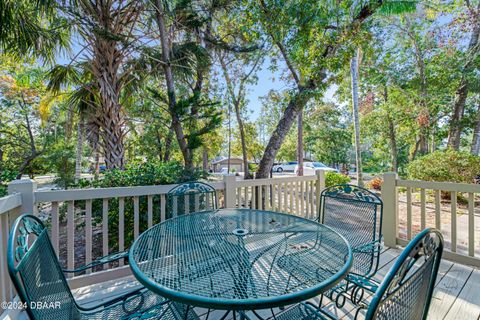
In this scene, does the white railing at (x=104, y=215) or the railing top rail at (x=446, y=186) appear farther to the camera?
the railing top rail at (x=446, y=186)

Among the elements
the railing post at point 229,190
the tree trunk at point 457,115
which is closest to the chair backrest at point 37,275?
the railing post at point 229,190

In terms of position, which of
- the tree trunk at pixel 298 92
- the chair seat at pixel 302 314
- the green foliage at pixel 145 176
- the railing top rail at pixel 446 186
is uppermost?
the tree trunk at pixel 298 92

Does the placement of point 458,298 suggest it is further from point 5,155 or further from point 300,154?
point 5,155

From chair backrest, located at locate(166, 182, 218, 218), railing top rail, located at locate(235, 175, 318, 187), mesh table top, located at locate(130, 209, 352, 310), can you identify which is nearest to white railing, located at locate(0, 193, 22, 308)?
mesh table top, located at locate(130, 209, 352, 310)

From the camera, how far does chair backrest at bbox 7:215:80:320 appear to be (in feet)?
2.54

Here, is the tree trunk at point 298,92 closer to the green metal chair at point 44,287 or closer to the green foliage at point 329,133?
the green metal chair at point 44,287

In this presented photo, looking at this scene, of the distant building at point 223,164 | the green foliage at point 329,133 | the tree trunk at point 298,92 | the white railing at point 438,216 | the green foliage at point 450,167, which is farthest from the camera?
the distant building at point 223,164

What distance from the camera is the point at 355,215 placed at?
2105mm

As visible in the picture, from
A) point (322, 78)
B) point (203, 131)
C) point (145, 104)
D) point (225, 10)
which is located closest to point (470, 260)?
point (322, 78)

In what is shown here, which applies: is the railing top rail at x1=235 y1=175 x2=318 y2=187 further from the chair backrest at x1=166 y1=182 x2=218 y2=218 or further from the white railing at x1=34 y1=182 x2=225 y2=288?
the chair backrest at x1=166 y1=182 x2=218 y2=218

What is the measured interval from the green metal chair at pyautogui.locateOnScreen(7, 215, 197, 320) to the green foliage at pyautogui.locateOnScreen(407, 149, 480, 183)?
23.5 ft

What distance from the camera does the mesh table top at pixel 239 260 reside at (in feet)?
3.06

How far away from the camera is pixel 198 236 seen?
154 cm

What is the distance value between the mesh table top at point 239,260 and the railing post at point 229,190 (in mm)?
798
